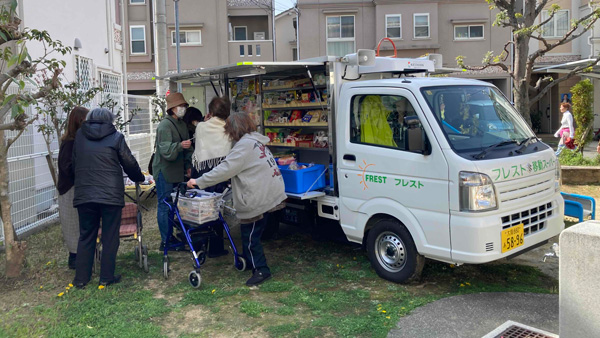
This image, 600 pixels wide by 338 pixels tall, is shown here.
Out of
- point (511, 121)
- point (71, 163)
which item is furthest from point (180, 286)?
point (511, 121)

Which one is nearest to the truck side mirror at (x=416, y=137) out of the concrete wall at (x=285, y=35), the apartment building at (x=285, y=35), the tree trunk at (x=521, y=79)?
the tree trunk at (x=521, y=79)

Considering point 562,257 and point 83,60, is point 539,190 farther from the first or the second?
point 83,60

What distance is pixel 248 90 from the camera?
716 cm

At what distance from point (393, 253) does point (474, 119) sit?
5.00 ft

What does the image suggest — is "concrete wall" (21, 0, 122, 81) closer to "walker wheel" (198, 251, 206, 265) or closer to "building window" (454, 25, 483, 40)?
"walker wheel" (198, 251, 206, 265)

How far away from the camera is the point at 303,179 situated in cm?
555

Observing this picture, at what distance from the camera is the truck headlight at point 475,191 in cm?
424

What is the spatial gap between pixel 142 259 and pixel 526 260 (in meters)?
4.39

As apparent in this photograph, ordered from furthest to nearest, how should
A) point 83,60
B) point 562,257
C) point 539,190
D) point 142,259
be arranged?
point 83,60 < point 142,259 < point 539,190 < point 562,257

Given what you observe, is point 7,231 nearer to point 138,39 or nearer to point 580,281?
point 580,281

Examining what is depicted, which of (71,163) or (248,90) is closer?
(71,163)

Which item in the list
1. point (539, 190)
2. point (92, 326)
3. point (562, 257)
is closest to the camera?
point (562, 257)

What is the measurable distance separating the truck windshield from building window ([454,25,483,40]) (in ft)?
68.2

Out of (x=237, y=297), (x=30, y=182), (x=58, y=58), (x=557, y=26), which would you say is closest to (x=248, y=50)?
(x=557, y=26)
